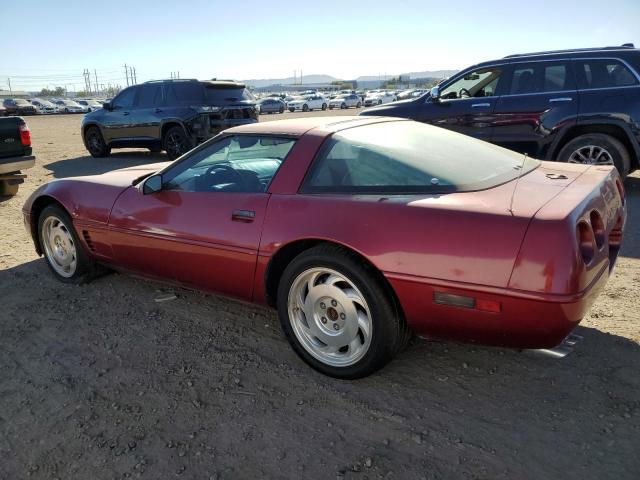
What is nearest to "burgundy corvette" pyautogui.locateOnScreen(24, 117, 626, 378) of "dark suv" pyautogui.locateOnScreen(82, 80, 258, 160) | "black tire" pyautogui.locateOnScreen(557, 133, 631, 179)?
"black tire" pyautogui.locateOnScreen(557, 133, 631, 179)

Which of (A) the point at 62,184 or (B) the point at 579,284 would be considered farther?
(A) the point at 62,184

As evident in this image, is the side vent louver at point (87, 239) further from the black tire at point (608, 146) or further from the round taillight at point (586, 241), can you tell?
the black tire at point (608, 146)

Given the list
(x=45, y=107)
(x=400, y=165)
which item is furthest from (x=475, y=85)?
(x=45, y=107)

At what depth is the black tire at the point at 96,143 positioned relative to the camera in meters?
12.3

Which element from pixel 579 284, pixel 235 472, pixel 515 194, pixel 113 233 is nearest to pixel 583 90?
pixel 515 194

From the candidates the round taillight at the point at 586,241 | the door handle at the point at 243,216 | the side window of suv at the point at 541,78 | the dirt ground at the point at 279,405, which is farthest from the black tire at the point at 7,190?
the round taillight at the point at 586,241

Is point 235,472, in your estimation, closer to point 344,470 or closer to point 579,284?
point 344,470

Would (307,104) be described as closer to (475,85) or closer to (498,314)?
(475,85)

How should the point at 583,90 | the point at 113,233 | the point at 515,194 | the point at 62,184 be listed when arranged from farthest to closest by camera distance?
the point at 583,90 < the point at 62,184 < the point at 113,233 < the point at 515,194

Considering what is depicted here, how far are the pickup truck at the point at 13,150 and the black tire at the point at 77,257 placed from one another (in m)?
Answer: 3.44

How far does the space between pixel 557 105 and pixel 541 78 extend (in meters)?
0.49

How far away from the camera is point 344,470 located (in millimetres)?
2080

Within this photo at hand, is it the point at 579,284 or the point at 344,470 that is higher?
the point at 579,284

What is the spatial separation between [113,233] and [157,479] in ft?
6.67
